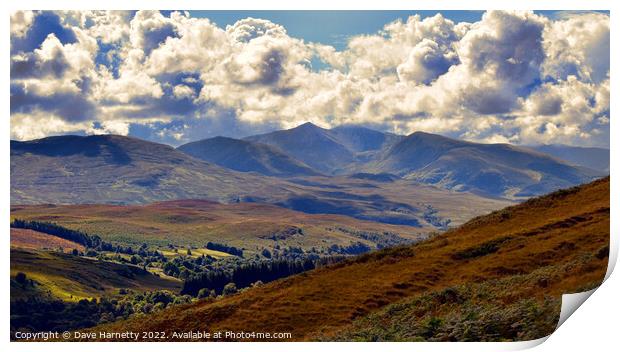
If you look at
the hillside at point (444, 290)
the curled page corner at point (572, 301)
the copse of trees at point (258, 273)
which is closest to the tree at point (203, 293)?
the copse of trees at point (258, 273)

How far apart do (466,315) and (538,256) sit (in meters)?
16.4

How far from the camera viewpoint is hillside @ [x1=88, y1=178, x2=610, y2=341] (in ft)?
153

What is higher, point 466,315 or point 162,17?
point 162,17

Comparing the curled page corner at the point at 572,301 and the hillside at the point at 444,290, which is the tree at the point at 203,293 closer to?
the hillside at the point at 444,290

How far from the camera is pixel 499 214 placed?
81062 mm

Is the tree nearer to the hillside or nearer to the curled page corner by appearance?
the hillside

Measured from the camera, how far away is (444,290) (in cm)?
5581

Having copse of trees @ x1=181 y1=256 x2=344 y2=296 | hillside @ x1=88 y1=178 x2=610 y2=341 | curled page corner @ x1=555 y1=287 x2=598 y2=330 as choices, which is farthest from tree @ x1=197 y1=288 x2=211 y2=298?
curled page corner @ x1=555 y1=287 x2=598 y2=330

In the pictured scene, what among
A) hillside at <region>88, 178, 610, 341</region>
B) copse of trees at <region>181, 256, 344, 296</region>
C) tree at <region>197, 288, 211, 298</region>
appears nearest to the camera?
hillside at <region>88, 178, 610, 341</region>

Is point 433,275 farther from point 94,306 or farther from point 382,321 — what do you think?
point 94,306

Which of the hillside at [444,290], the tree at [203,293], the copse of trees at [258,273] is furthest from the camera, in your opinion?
the tree at [203,293]

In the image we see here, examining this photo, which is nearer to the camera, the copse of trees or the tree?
the copse of trees

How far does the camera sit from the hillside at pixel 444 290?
153 ft
